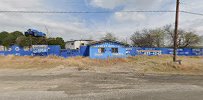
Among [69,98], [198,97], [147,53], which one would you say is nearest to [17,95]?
[69,98]

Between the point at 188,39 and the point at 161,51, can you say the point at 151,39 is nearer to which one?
the point at 188,39

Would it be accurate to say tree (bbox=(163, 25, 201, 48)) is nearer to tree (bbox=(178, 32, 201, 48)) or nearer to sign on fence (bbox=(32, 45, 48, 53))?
tree (bbox=(178, 32, 201, 48))

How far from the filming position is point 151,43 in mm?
83125

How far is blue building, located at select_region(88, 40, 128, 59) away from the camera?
4200 centimetres

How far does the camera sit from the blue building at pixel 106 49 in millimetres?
42000

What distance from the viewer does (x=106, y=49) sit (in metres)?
43.1

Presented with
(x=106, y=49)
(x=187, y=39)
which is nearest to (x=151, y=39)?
(x=187, y=39)

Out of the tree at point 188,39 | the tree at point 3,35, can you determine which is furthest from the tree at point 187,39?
the tree at point 3,35

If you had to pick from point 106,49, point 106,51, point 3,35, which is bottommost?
point 106,51

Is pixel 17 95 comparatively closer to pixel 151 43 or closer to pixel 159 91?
pixel 159 91

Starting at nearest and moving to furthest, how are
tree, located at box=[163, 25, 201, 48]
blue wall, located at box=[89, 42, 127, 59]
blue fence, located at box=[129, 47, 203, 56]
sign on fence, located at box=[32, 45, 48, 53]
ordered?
sign on fence, located at box=[32, 45, 48, 53] → blue wall, located at box=[89, 42, 127, 59] → blue fence, located at box=[129, 47, 203, 56] → tree, located at box=[163, 25, 201, 48]

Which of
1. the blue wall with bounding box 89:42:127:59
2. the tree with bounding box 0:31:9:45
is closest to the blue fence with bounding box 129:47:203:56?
the blue wall with bounding box 89:42:127:59

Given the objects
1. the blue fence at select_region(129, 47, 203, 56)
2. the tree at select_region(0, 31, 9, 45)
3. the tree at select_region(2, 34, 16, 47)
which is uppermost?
the tree at select_region(0, 31, 9, 45)

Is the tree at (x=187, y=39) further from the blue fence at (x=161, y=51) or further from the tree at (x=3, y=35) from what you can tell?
the tree at (x=3, y=35)
